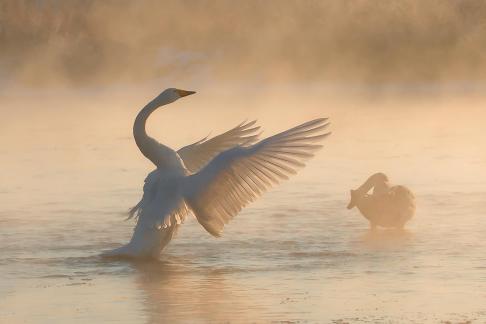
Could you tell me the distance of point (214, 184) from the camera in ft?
43.4

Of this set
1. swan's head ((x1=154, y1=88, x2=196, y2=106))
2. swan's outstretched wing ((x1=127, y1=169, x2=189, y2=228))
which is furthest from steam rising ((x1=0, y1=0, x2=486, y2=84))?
A: swan's outstretched wing ((x1=127, y1=169, x2=189, y2=228))

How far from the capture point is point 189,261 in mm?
13492

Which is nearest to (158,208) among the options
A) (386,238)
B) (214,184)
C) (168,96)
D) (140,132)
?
(214,184)

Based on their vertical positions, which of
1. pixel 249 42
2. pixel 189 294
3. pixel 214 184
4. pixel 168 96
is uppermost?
pixel 249 42

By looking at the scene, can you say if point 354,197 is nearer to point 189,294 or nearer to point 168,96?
point 168,96

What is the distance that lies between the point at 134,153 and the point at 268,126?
10.3 ft

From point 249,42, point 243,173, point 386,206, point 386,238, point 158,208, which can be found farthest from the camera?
point 249,42

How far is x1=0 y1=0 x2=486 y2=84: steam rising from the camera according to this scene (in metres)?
28.5

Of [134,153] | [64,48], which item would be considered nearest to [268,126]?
[134,153]

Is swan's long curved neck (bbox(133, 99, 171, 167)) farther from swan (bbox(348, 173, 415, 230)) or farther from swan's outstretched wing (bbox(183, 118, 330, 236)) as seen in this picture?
swan (bbox(348, 173, 415, 230))

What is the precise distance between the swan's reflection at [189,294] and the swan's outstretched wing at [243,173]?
1.59ft

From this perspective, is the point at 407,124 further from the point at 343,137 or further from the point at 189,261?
the point at 189,261

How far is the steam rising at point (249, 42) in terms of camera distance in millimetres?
28516

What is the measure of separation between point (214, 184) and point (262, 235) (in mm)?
1387
